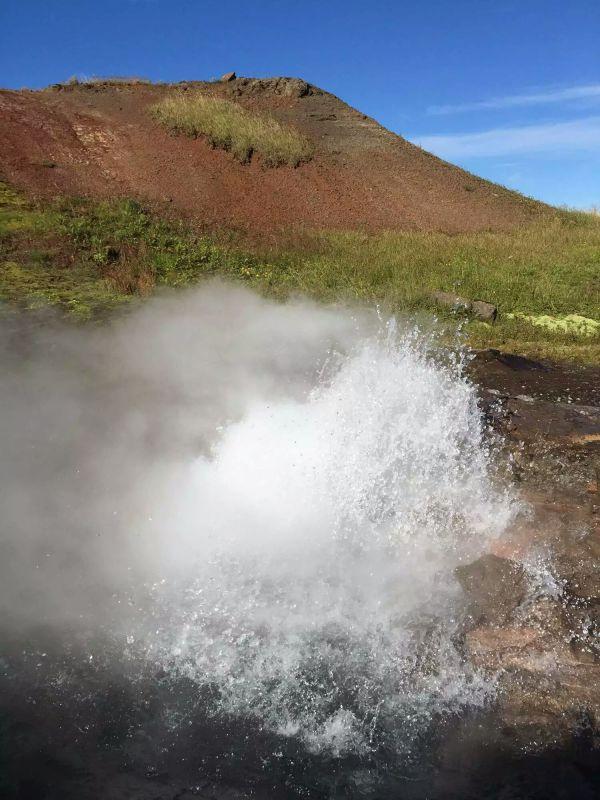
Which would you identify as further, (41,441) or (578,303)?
(578,303)

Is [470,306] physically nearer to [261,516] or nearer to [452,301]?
[452,301]

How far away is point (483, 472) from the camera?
4418 mm

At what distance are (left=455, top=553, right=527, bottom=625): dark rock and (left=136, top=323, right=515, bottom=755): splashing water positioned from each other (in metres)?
0.10

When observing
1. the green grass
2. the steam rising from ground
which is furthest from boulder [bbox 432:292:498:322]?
the green grass

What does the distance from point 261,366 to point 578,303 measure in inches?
245

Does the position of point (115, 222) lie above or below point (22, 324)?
above

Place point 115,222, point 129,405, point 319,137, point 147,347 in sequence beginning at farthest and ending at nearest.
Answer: point 319,137 < point 115,222 < point 147,347 < point 129,405

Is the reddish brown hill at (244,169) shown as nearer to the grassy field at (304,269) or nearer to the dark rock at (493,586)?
the grassy field at (304,269)

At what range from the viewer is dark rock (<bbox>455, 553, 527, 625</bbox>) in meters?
3.34

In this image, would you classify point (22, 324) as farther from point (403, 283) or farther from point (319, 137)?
point (319, 137)

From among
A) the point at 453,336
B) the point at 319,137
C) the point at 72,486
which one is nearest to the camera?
the point at 72,486

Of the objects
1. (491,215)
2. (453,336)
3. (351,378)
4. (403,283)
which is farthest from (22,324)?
(491,215)

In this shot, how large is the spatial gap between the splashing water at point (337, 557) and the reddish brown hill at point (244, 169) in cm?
947

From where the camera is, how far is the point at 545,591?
11.2 ft
